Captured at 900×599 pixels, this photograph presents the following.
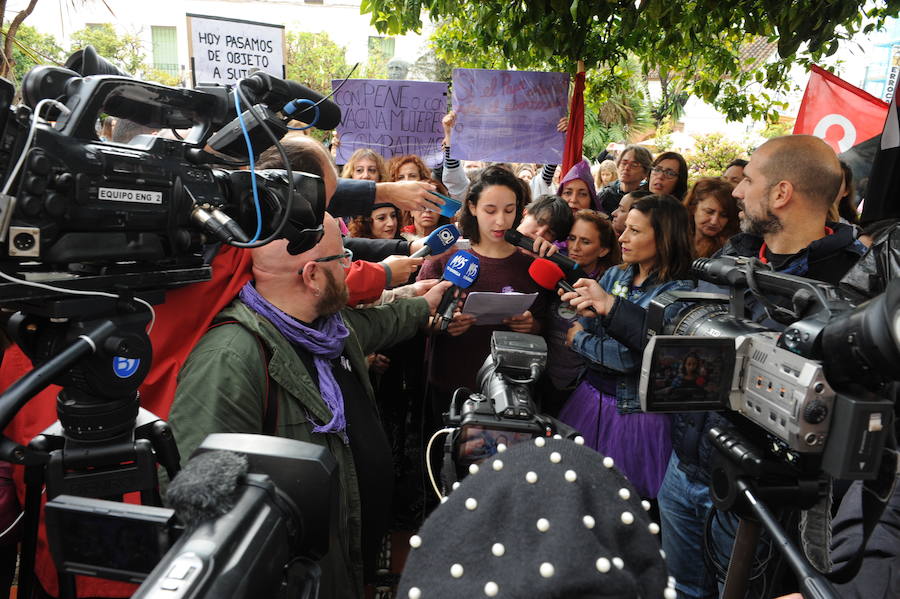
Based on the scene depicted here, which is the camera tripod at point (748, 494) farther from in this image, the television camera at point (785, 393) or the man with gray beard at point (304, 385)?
the man with gray beard at point (304, 385)

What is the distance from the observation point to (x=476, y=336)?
3.12 m

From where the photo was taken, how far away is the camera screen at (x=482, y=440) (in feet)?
4.06

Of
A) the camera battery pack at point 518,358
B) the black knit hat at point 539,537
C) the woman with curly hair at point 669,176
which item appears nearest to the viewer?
the black knit hat at point 539,537

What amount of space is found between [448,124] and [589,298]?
2680mm

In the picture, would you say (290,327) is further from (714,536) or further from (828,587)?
(714,536)

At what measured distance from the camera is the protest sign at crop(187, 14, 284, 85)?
418 centimetres

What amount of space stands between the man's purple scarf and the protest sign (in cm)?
286

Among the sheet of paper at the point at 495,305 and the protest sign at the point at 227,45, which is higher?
the protest sign at the point at 227,45

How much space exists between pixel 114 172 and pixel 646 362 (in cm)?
124

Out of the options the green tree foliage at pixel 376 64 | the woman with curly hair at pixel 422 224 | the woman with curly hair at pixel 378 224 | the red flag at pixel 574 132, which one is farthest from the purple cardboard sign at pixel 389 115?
the green tree foliage at pixel 376 64

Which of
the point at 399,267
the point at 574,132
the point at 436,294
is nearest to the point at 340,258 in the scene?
the point at 399,267

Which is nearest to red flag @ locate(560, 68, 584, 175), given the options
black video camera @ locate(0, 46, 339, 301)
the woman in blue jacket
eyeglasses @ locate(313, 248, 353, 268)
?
the woman in blue jacket

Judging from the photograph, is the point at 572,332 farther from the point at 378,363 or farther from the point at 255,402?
the point at 255,402

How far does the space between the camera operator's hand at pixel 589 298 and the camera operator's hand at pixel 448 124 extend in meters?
2.58
